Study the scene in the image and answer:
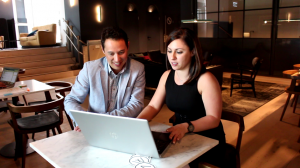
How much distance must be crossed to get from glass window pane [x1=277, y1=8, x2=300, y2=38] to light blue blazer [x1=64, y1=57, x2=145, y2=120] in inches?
263

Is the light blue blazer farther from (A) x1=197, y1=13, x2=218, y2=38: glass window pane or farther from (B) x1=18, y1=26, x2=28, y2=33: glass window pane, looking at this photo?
(B) x1=18, y1=26, x2=28, y2=33: glass window pane

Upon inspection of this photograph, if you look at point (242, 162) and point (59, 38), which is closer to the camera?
point (242, 162)

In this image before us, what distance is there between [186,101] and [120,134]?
0.67 meters

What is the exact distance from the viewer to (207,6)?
349 inches

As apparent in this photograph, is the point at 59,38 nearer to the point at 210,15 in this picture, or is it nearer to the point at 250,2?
the point at 210,15

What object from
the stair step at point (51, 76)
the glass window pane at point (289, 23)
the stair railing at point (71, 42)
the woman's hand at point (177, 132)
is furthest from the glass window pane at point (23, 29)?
the woman's hand at point (177, 132)

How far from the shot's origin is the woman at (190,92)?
1570 millimetres

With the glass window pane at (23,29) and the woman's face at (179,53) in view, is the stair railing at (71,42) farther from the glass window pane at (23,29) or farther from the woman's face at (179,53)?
the woman's face at (179,53)

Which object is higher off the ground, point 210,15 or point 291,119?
point 210,15

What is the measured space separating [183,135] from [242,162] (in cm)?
162

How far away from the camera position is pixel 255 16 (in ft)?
25.4

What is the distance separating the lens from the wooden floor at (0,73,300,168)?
8.97 feet

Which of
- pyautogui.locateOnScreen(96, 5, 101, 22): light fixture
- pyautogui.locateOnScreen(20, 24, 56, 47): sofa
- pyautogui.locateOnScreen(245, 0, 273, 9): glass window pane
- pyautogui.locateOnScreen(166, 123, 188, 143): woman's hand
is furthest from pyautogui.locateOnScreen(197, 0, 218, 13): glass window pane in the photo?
pyautogui.locateOnScreen(166, 123, 188, 143): woman's hand

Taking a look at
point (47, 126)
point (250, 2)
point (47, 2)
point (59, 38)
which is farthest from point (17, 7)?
point (47, 126)
